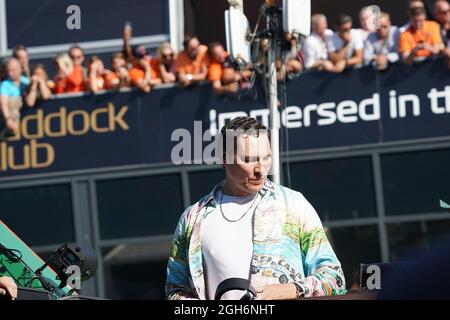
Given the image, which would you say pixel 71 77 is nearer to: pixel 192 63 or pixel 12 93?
pixel 12 93

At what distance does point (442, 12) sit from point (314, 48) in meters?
1.42

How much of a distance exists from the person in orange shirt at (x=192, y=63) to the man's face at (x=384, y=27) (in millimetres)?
1892

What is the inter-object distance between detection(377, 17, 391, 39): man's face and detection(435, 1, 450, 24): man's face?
50 cm

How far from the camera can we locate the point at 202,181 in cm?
1341

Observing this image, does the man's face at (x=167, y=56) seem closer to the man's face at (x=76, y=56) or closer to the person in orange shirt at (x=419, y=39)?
the man's face at (x=76, y=56)

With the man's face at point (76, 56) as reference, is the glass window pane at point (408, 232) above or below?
below

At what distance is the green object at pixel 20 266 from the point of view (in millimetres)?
5504

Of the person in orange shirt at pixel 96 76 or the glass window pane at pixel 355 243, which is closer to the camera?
the glass window pane at pixel 355 243

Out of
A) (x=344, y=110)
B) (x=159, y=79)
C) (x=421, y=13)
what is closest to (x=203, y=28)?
(x=159, y=79)

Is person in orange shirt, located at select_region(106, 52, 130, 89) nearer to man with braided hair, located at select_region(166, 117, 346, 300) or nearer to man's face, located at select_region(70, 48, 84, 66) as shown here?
man's face, located at select_region(70, 48, 84, 66)

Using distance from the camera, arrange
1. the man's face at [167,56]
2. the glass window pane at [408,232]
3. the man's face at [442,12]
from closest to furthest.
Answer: the man's face at [442,12]
the glass window pane at [408,232]
the man's face at [167,56]

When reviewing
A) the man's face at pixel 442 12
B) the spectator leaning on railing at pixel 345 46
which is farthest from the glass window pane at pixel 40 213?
the man's face at pixel 442 12

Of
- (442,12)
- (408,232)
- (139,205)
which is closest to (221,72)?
(139,205)
